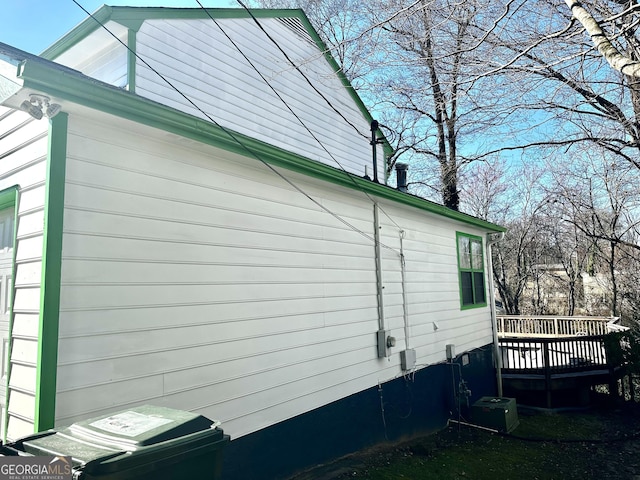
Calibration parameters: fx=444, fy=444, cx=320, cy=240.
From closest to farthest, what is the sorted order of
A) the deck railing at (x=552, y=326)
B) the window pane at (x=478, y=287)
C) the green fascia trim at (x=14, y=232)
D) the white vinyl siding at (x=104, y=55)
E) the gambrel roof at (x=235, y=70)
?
1. the green fascia trim at (x=14, y=232)
2. the white vinyl siding at (x=104, y=55)
3. the gambrel roof at (x=235, y=70)
4. the window pane at (x=478, y=287)
5. the deck railing at (x=552, y=326)

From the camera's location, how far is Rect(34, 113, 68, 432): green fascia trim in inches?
105

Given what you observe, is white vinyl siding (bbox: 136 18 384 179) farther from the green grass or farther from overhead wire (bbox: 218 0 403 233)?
the green grass

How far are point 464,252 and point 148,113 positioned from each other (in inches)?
299

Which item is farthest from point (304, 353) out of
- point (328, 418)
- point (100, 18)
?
point (100, 18)

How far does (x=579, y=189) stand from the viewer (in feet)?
54.9

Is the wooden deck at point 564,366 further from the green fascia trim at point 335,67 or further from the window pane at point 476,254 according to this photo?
the green fascia trim at point 335,67

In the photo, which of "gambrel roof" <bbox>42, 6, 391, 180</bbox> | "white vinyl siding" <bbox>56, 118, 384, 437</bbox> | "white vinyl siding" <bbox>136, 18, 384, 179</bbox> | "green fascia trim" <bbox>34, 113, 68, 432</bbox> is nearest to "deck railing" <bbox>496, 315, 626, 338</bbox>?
"gambrel roof" <bbox>42, 6, 391, 180</bbox>

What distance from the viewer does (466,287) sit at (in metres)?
9.32

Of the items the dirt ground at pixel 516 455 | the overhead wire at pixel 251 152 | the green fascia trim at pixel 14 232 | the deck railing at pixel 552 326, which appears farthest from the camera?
the deck railing at pixel 552 326

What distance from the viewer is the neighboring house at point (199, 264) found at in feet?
9.37

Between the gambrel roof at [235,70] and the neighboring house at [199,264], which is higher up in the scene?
the gambrel roof at [235,70]

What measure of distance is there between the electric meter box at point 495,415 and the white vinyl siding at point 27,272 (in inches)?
295

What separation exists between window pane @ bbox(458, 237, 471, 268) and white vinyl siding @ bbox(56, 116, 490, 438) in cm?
373

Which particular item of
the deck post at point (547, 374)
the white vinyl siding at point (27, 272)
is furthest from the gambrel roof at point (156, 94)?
the deck post at point (547, 374)
